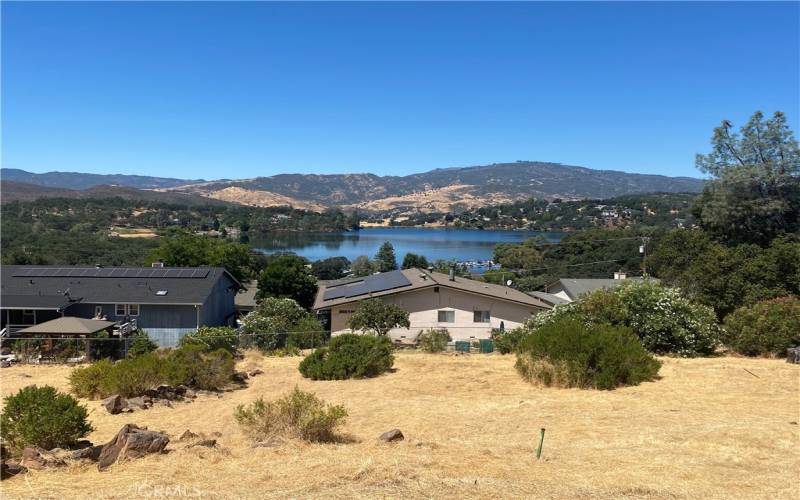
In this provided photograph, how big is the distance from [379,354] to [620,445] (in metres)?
9.43

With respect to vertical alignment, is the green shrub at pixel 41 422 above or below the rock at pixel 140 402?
above

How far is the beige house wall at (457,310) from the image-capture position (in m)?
31.0

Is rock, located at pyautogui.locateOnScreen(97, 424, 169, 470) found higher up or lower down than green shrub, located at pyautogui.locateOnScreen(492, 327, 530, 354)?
higher up

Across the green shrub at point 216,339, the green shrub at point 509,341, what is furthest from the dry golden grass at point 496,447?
the green shrub at point 509,341

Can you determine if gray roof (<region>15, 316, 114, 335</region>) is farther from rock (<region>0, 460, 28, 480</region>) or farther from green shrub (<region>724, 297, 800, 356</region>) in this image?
green shrub (<region>724, 297, 800, 356</region>)

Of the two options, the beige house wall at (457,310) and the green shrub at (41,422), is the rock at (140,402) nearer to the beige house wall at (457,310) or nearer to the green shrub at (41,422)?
the green shrub at (41,422)

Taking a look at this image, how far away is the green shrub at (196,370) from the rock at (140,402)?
132 centimetres

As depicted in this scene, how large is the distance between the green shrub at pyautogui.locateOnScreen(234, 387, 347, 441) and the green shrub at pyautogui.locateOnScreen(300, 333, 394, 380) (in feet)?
22.9

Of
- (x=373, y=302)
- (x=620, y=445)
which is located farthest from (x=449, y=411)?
(x=373, y=302)

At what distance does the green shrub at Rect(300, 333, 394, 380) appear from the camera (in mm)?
17156

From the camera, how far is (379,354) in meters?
17.8

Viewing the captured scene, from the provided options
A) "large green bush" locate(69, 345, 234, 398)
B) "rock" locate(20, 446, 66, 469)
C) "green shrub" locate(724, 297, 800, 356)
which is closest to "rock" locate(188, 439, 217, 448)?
"rock" locate(20, 446, 66, 469)

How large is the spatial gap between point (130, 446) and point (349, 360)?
31.0ft

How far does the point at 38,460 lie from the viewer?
7828 millimetres
